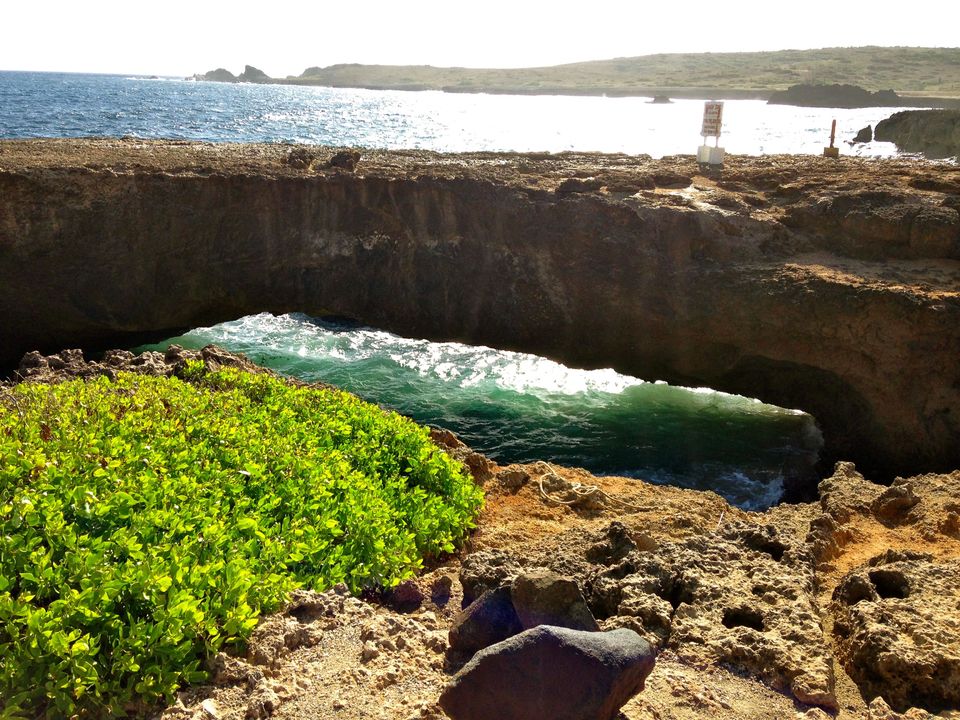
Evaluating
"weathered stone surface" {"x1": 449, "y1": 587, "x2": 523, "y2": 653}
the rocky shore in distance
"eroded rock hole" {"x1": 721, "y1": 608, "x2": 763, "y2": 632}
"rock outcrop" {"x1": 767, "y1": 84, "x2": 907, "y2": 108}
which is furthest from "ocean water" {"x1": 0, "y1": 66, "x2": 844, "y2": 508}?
"rock outcrop" {"x1": 767, "y1": 84, "x2": 907, "y2": 108}

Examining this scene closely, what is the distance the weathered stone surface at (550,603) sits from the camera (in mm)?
5066

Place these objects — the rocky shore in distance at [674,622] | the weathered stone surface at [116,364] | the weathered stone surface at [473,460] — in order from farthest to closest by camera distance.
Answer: the weathered stone surface at [116,364]
the weathered stone surface at [473,460]
the rocky shore in distance at [674,622]

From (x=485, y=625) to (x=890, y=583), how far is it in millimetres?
3526

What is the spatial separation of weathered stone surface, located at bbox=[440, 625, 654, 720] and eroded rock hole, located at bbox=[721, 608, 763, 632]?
1814mm

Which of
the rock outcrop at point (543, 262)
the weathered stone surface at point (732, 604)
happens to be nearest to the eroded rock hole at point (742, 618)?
the weathered stone surface at point (732, 604)

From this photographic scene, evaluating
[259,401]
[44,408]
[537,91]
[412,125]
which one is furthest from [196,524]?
[537,91]

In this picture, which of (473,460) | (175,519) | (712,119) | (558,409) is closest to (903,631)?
(175,519)

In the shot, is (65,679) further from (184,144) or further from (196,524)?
(184,144)

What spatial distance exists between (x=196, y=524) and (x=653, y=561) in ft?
11.4

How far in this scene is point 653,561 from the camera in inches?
252

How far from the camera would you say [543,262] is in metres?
15.5

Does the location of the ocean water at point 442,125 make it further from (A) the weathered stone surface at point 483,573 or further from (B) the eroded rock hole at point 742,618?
(B) the eroded rock hole at point 742,618

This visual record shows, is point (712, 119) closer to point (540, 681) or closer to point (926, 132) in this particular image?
point (540, 681)

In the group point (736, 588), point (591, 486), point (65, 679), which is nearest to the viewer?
point (65, 679)
